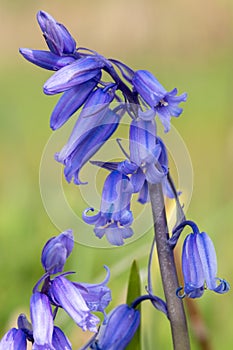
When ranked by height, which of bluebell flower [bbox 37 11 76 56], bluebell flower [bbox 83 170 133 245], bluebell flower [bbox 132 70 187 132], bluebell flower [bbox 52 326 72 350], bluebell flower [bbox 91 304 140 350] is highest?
bluebell flower [bbox 37 11 76 56]

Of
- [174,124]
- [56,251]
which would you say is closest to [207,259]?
[56,251]

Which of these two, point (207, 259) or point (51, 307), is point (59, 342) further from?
point (207, 259)

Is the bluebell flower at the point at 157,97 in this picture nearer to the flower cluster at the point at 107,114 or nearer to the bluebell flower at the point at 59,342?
the flower cluster at the point at 107,114

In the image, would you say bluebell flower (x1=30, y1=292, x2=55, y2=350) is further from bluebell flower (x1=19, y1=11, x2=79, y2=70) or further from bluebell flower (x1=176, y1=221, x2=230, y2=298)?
bluebell flower (x1=19, y1=11, x2=79, y2=70)

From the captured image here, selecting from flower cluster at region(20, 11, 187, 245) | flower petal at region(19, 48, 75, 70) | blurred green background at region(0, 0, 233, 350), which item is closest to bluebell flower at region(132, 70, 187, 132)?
flower cluster at region(20, 11, 187, 245)

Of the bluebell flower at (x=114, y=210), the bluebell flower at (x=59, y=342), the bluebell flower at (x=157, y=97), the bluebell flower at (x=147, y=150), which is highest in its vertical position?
the bluebell flower at (x=157, y=97)

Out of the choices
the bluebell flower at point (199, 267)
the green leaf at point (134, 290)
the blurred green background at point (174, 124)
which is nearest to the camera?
the bluebell flower at point (199, 267)

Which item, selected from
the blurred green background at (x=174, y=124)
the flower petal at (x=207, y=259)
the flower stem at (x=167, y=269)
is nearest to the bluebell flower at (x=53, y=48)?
the flower stem at (x=167, y=269)
